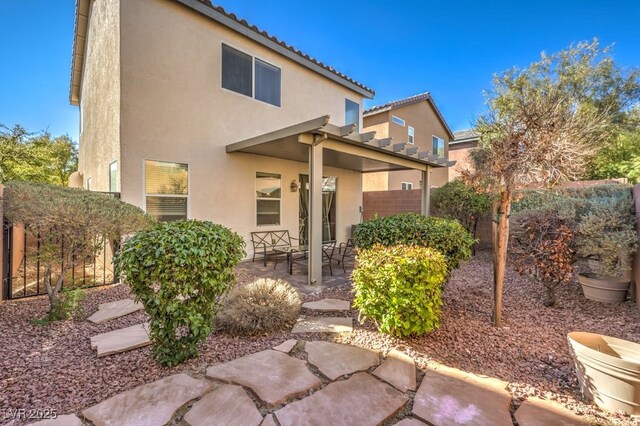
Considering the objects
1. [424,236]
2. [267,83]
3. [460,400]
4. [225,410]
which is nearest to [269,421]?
[225,410]

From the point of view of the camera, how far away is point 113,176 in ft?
23.0

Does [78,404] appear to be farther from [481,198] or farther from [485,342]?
[481,198]

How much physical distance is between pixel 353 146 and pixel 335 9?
533 cm

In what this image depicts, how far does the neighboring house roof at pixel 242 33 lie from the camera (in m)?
7.41

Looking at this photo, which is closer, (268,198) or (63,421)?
(63,421)

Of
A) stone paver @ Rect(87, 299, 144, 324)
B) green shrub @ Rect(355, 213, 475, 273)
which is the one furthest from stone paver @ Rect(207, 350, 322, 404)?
green shrub @ Rect(355, 213, 475, 273)

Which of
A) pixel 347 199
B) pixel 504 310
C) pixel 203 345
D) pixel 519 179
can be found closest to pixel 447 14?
pixel 347 199

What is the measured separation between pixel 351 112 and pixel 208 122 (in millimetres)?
6048

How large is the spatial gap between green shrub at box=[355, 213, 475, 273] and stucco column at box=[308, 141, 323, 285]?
1154mm

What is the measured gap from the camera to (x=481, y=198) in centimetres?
954

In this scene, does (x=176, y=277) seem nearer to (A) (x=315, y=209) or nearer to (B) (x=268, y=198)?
(A) (x=315, y=209)

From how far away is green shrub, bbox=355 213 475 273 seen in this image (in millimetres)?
4527

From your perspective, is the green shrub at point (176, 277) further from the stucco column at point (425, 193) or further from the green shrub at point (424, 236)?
the stucco column at point (425, 193)

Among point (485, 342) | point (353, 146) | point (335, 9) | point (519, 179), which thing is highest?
point (335, 9)
